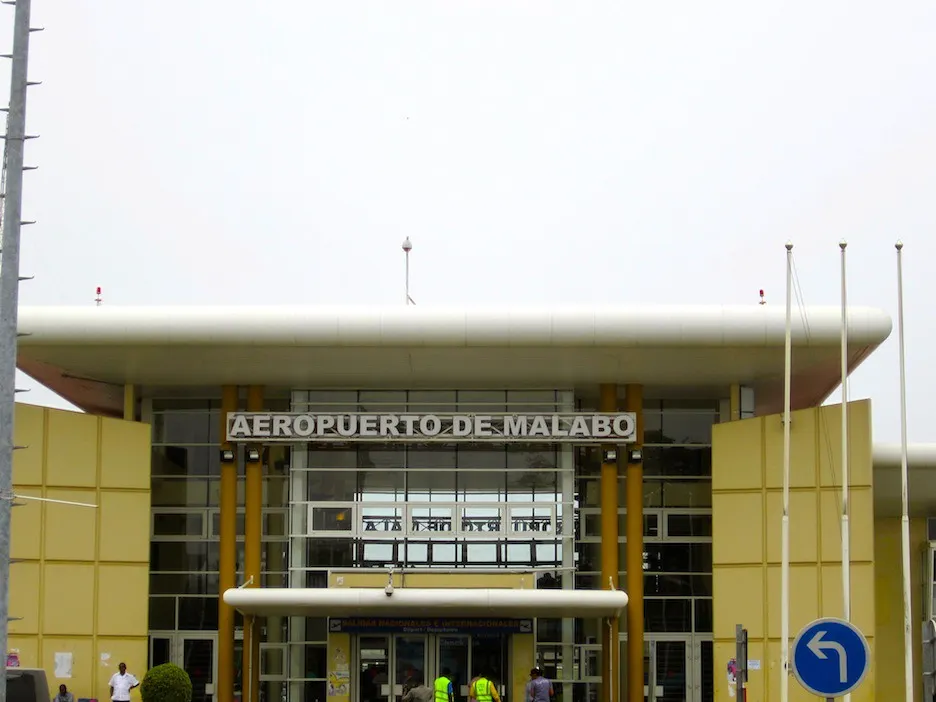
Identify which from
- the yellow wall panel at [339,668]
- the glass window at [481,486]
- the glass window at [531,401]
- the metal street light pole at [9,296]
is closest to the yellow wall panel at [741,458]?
the glass window at [531,401]

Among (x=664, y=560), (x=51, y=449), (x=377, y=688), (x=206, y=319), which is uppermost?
(x=206, y=319)

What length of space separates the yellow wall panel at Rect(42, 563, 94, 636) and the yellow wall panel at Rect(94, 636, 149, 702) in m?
0.49

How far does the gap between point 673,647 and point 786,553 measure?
669 cm

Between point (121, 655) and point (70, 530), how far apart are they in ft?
8.94

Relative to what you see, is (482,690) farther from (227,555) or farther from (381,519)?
(227,555)

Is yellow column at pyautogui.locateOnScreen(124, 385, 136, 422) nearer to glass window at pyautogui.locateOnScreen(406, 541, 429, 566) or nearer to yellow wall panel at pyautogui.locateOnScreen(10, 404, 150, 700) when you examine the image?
yellow wall panel at pyautogui.locateOnScreen(10, 404, 150, 700)

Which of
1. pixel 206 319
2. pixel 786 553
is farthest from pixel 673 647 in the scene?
pixel 206 319

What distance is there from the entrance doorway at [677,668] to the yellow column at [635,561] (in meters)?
1.01

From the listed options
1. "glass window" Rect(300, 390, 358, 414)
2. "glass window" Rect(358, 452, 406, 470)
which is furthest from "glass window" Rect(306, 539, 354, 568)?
"glass window" Rect(300, 390, 358, 414)

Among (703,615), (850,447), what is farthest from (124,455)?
(850,447)

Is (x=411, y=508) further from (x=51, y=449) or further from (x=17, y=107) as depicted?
(x=17, y=107)

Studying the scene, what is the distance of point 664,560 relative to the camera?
33.3 metres

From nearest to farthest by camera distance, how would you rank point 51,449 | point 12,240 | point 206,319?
point 12,240
point 206,319
point 51,449

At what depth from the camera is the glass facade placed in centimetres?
3198
